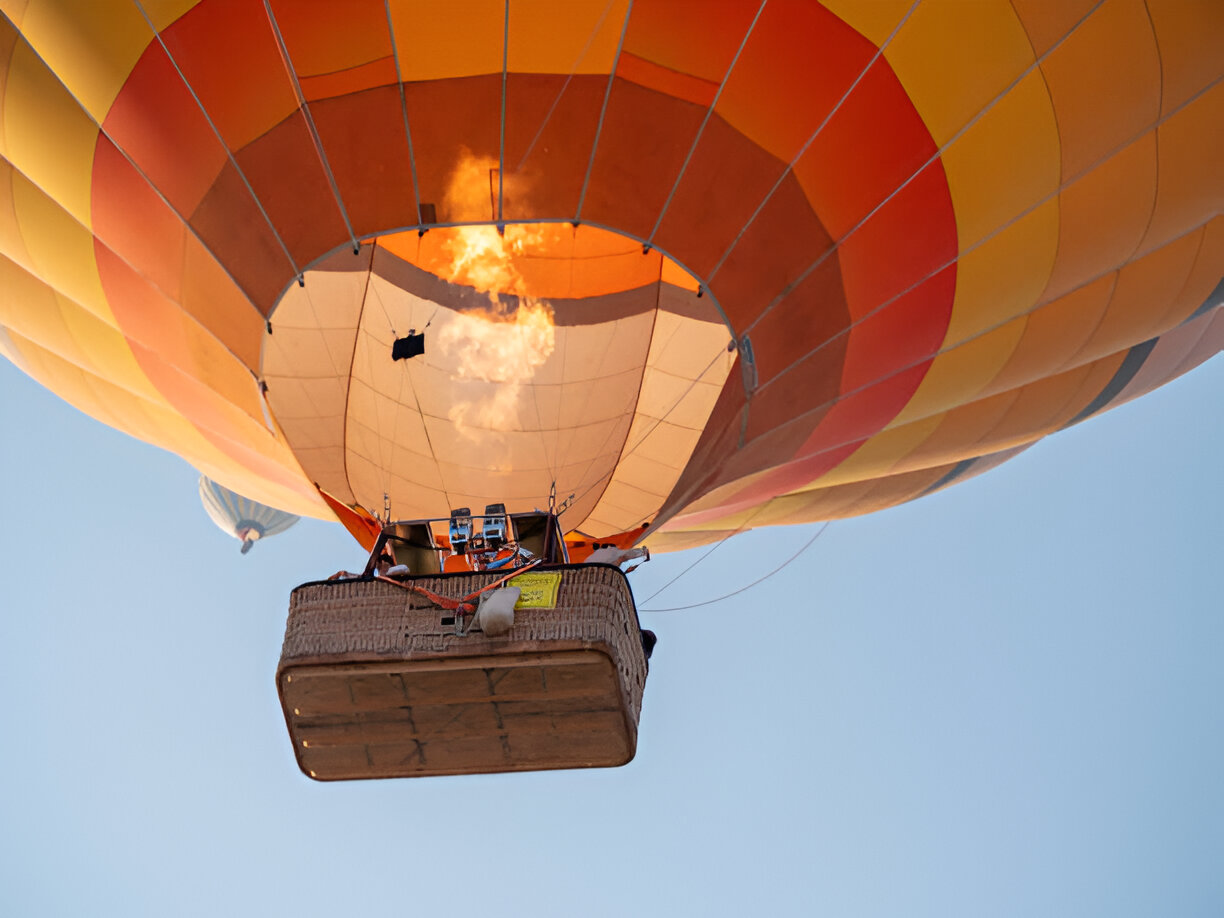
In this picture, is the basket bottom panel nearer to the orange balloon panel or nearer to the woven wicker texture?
the woven wicker texture

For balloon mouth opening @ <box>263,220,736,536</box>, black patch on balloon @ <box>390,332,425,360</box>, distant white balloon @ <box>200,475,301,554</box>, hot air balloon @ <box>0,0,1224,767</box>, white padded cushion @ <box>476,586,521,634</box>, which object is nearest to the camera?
white padded cushion @ <box>476,586,521,634</box>

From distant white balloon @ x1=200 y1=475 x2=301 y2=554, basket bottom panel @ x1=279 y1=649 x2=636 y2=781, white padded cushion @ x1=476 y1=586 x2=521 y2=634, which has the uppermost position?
distant white balloon @ x1=200 y1=475 x2=301 y2=554

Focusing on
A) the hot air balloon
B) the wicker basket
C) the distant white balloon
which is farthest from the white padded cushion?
the distant white balloon

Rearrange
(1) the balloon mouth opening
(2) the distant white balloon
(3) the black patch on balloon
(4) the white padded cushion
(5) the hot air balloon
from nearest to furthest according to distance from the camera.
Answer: (4) the white padded cushion < (5) the hot air balloon < (1) the balloon mouth opening < (3) the black patch on balloon < (2) the distant white balloon

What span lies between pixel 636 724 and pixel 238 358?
1660 mm

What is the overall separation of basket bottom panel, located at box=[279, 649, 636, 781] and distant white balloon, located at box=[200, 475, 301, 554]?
655 cm

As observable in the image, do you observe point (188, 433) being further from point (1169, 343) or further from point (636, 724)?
point (1169, 343)

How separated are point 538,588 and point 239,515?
290 inches

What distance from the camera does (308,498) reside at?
596 centimetres

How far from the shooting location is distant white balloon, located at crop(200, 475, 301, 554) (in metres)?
11.3

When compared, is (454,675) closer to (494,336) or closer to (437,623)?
(437,623)

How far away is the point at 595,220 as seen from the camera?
4883mm

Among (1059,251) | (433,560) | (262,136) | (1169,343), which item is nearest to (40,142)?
(262,136)

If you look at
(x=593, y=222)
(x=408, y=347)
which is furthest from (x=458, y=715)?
(x=593, y=222)
